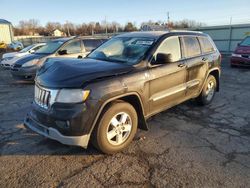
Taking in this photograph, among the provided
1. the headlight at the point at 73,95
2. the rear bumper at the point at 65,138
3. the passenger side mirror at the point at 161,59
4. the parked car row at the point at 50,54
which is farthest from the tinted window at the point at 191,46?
the parked car row at the point at 50,54

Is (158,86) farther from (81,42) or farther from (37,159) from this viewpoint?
(81,42)

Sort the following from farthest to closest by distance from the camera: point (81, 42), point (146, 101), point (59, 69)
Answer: point (81, 42), point (146, 101), point (59, 69)

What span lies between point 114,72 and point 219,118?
112 inches

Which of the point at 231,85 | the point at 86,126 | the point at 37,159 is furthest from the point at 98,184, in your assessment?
the point at 231,85

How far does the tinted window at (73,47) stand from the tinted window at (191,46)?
17.2 ft

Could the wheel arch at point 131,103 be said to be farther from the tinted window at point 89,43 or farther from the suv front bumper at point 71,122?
the tinted window at point 89,43

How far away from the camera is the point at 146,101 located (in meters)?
3.67

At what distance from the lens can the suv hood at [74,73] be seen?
2.97m

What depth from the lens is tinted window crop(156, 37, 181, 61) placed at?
405cm

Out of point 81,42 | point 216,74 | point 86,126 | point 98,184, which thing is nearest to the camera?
point 98,184

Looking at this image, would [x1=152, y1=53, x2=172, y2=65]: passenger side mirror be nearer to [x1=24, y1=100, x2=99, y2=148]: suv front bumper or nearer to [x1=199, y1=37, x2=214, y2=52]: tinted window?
[x1=24, y1=100, x2=99, y2=148]: suv front bumper

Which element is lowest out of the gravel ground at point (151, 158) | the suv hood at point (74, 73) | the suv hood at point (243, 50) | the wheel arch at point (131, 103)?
the gravel ground at point (151, 158)

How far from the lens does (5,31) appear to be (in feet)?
107

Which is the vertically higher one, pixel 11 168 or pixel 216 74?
pixel 216 74
